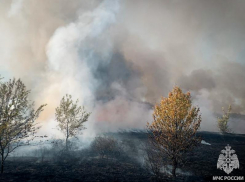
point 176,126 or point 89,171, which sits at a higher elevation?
point 176,126

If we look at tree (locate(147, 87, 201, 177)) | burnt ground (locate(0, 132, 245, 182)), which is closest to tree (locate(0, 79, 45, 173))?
burnt ground (locate(0, 132, 245, 182))

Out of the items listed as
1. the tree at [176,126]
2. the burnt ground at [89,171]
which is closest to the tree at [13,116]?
the burnt ground at [89,171]

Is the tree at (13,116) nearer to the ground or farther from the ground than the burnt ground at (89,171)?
farther from the ground

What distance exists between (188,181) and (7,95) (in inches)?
961

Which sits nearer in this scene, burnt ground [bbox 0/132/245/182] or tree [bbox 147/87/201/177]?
tree [bbox 147/87/201/177]

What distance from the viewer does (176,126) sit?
16969 millimetres

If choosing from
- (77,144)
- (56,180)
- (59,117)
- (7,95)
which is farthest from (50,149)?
(7,95)

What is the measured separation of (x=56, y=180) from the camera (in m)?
18.8

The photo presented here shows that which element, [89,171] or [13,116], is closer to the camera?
[13,116]

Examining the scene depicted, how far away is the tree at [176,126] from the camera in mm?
16562

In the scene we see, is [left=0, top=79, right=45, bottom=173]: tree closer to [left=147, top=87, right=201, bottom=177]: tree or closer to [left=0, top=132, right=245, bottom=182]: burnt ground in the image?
[left=0, top=132, right=245, bottom=182]: burnt ground

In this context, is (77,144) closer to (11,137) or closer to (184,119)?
(11,137)

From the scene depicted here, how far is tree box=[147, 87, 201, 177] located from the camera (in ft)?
54.3

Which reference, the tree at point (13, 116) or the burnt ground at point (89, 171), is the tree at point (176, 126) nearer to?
the burnt ground at point (89, 171)
